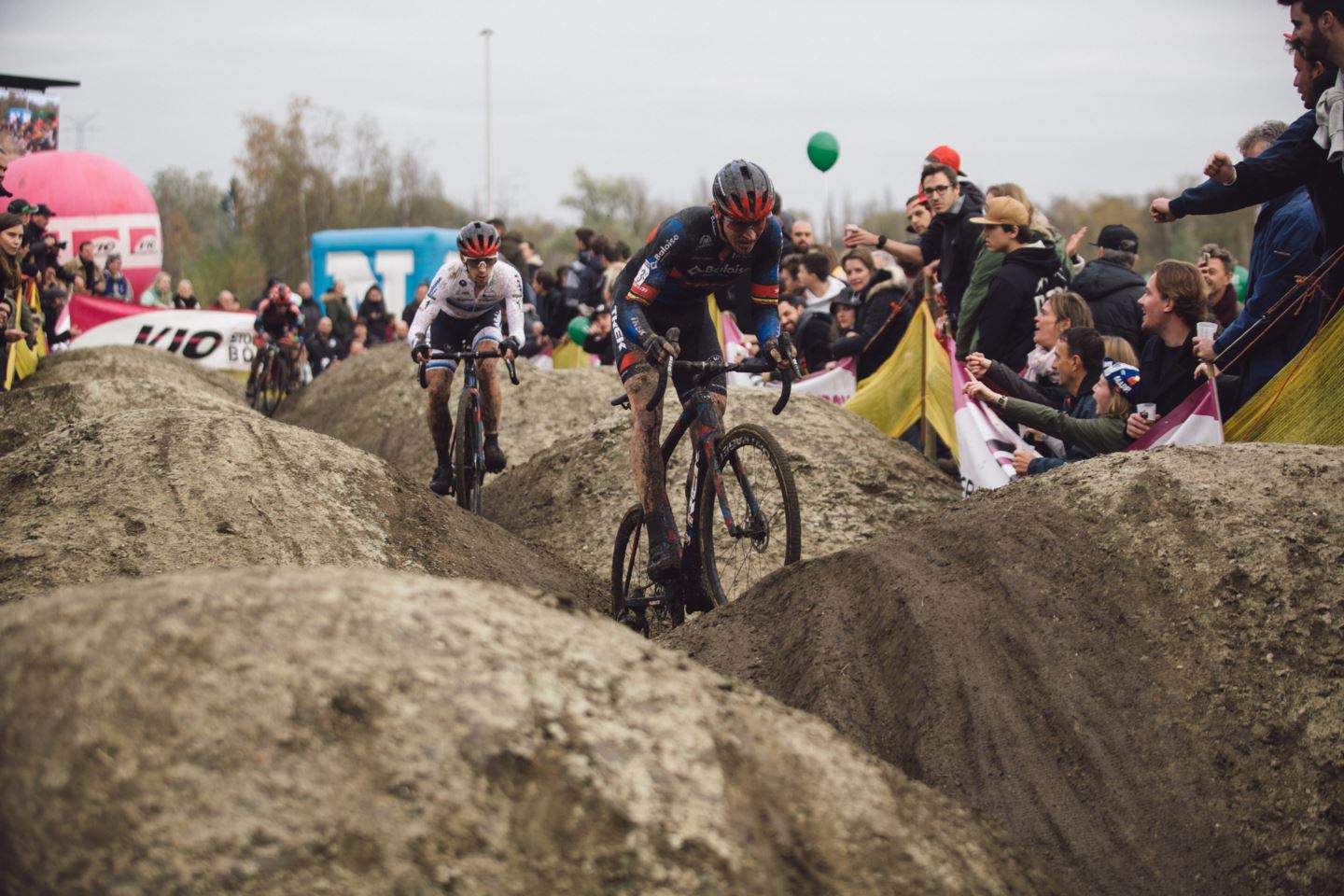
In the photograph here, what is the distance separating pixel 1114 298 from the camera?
9.76 metres

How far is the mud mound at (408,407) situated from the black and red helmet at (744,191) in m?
5.97

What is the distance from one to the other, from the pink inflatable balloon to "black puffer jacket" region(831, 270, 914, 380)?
72.7ft

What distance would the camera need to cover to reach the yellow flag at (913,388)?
36.4 ft

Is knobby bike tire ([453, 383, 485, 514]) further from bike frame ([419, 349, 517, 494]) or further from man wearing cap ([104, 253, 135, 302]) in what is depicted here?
man wearing cap ([104, 253, 135, 302])

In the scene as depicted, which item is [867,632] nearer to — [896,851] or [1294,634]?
[1294,634]

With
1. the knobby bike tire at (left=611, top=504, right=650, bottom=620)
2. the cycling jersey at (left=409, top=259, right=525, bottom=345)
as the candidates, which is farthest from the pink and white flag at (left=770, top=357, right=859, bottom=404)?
the knobby bike tire at (left=611, top=504, right=650, bottom=620)

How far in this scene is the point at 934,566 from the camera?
6660 millimetres

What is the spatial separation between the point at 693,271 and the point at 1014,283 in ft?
10.4

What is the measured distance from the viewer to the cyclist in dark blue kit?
23.4 ft

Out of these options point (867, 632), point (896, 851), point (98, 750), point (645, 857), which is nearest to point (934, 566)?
point (867, 632)

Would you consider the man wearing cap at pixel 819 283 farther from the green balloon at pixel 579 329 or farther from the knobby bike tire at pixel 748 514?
the knobby bike tire at pixel 748 514

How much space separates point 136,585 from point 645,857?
174 centimetres

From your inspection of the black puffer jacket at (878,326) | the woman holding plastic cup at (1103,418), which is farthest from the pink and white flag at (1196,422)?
the black puffer jacket at (878,326)

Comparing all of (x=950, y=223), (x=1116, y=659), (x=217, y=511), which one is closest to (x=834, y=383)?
(x=950, y=223)
